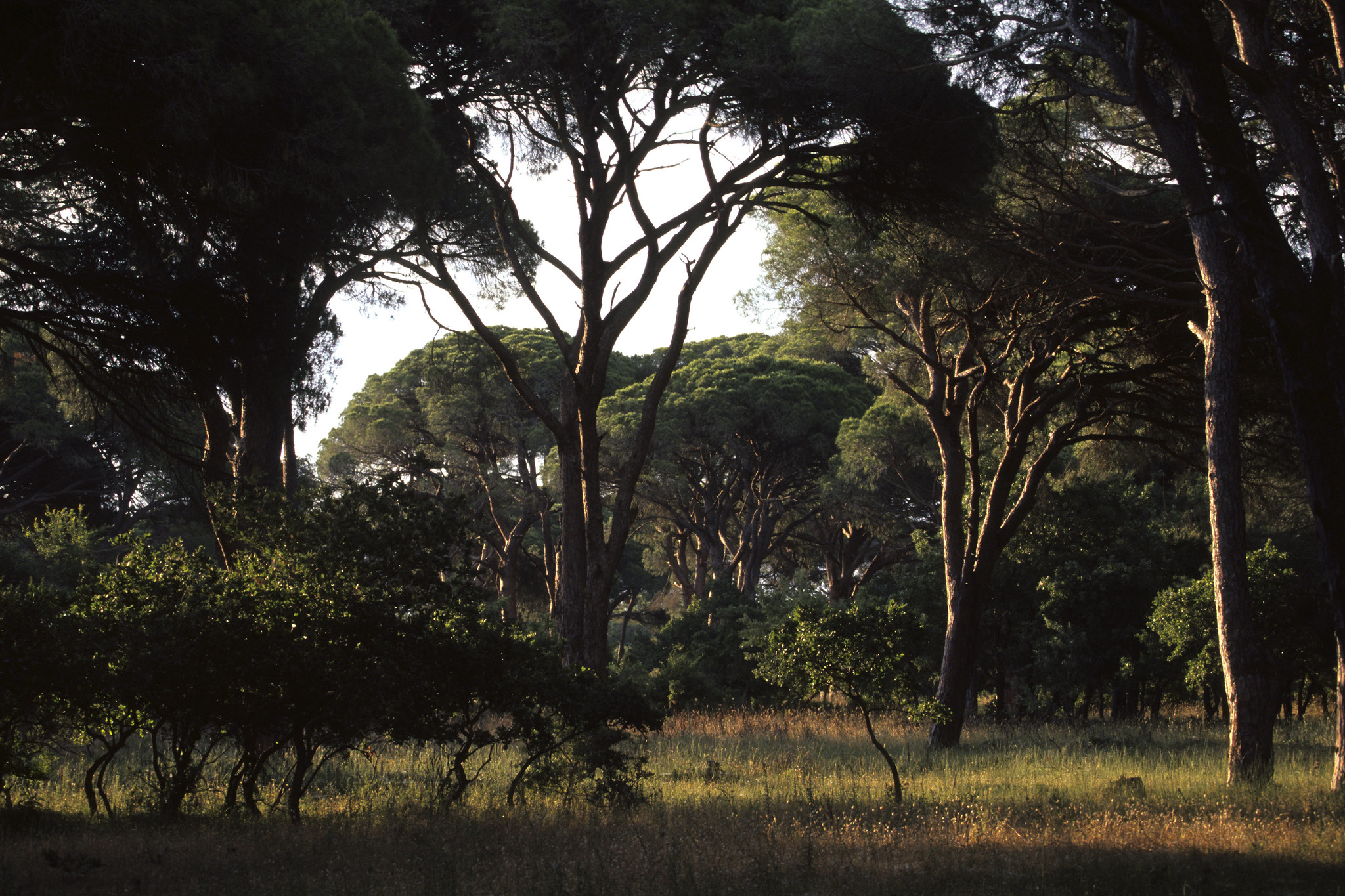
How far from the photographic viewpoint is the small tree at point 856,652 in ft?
30.8

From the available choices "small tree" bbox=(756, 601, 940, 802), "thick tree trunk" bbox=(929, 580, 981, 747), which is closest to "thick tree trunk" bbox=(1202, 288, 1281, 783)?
"small tree" bbox=(756, 601, 940, 802)

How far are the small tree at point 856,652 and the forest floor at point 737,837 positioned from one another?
96 cm

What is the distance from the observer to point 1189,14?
26.2 ft

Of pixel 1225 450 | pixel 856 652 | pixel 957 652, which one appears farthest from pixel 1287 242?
pixel 957 652

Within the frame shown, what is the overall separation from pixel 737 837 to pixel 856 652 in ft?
8.44

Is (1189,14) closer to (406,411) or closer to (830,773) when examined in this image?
(830,773)

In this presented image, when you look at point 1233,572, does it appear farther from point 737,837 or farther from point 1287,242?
point 737,837

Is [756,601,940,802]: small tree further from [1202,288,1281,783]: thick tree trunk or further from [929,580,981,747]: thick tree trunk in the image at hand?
[929,580,981,747]: thick tree trunk

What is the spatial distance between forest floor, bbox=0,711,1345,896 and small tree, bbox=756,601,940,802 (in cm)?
96

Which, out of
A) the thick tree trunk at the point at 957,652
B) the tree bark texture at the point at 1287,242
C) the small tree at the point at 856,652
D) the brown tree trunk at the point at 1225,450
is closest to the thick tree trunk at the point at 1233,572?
the brown tree trunk at the point at 1225,450

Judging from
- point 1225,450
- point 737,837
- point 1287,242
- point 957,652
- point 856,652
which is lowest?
point 737,837

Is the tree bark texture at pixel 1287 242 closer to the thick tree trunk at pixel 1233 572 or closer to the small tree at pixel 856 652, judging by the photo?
the thick tree trunk at pixel 1233 572

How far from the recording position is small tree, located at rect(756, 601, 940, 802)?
938 centimetres

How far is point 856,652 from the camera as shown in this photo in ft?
30.7
